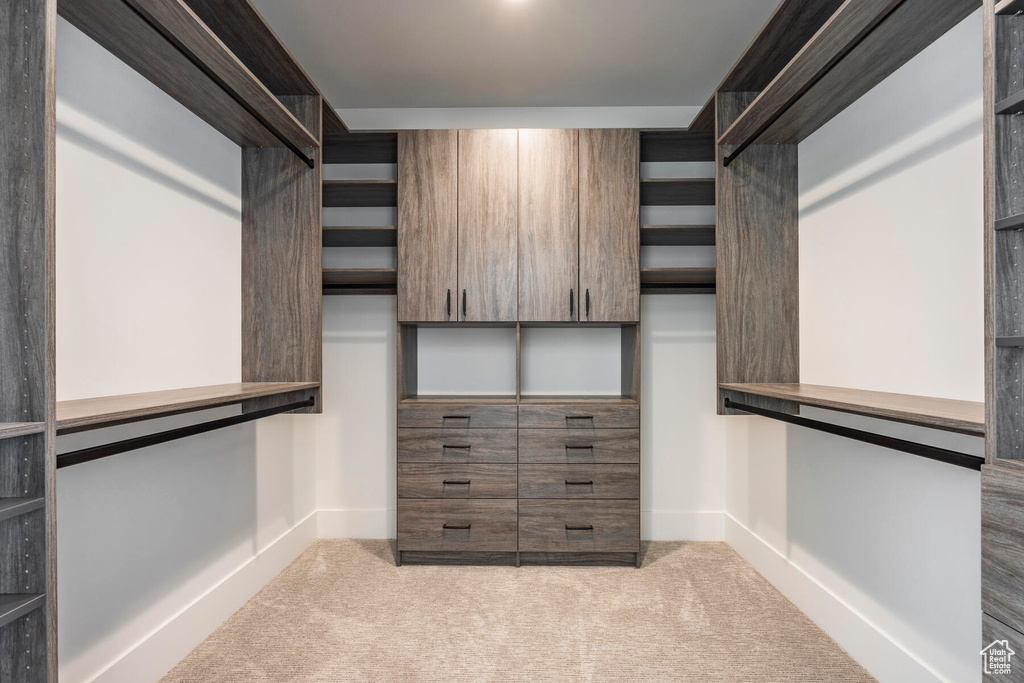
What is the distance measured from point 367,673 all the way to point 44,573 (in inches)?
48.1

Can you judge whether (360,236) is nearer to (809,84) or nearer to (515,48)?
(515,48)

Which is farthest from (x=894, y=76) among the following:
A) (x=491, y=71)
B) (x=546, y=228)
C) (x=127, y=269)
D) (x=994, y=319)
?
(x=127, y=269)

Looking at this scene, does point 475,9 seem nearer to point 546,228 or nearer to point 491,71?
point 491,71

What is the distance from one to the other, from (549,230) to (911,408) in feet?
6.26

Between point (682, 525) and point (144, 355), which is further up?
point (144, 355)

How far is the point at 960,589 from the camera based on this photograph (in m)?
1.60

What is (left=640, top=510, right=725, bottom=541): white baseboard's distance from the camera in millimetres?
3408

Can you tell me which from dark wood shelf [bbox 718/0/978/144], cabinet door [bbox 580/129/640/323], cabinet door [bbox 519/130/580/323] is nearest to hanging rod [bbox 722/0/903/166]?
dark wood shelf [bbox 718/0/978/144]

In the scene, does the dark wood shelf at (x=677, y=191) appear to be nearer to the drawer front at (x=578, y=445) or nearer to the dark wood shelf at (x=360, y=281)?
the drawer front at (x=578, y=445)

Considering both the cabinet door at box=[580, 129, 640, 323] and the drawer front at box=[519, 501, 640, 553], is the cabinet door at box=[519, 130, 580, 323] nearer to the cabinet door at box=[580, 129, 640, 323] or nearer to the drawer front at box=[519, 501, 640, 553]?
the cabinet door at box=[580, 129, 640, 323]

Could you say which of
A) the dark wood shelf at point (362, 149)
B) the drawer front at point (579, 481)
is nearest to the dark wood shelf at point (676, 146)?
the dark wood shelf at point (362, 149)

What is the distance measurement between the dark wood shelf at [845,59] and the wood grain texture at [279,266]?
6.68 feet

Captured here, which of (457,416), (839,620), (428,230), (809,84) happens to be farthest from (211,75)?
(839,620)

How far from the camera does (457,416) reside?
9.73 ft
